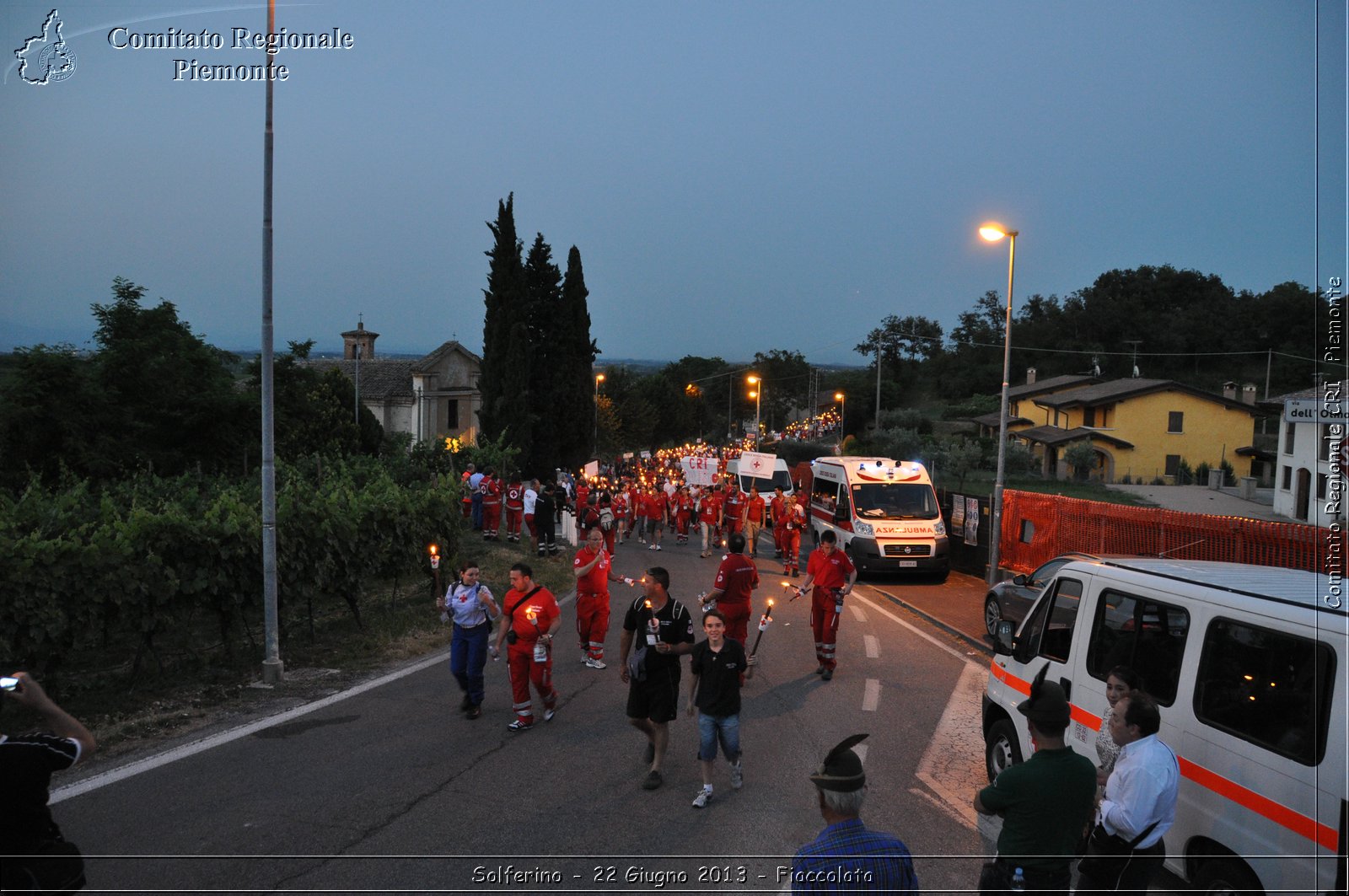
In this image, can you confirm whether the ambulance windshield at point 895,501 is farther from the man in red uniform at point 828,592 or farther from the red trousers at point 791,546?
the man in red uniform at point 828,592

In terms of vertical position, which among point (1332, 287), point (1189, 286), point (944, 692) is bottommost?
point (944, 692)

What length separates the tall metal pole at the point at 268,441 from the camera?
9.84 m

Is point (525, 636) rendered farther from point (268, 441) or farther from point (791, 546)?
point (791, 546)

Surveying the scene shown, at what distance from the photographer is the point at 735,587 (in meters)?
10.0

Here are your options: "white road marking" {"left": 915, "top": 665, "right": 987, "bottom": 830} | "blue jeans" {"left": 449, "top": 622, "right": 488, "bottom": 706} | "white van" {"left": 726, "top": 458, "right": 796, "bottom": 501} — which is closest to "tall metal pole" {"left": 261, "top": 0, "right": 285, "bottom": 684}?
"blue jeans" {"left": 449, "top": 622, "right": 488, "bottom": 706}

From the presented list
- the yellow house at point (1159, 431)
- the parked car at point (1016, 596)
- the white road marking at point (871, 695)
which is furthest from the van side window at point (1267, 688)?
the yellow house at point (1159, 431)

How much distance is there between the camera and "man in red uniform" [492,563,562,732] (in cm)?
850

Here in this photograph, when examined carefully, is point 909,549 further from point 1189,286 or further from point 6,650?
point 1189,286

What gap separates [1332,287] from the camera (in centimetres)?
538

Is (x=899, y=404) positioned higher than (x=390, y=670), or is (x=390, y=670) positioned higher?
(x=899, y=404)

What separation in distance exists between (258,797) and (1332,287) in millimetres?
8314

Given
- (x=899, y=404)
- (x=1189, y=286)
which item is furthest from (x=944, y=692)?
(x=899, y=404)

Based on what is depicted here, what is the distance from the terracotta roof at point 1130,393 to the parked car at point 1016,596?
39414 mm

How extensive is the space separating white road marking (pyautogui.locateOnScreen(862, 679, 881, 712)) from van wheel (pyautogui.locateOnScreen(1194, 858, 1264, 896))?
4.93 meters
